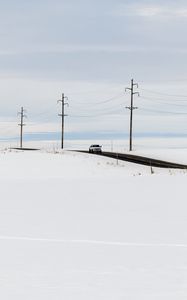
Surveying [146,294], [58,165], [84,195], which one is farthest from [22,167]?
[146,294]

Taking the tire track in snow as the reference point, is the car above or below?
above

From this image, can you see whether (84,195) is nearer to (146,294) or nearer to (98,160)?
(146,294)

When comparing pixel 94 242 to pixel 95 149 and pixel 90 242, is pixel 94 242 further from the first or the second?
pixel 95 149

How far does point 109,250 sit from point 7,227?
3.51 meters

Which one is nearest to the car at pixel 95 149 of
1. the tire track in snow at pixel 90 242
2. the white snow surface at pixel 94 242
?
the white snow surface at pixel 94 242

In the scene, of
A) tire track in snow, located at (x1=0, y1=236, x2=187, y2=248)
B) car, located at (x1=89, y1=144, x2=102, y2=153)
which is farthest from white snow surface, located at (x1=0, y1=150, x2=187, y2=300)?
car, located at (x1=89, y1=144, x2=102, y2=153)

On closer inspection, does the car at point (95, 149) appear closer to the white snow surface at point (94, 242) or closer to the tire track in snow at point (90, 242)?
the white snow surface at point (94, 242)

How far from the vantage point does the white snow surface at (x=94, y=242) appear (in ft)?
25.0

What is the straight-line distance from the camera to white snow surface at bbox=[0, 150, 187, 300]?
7609 mm

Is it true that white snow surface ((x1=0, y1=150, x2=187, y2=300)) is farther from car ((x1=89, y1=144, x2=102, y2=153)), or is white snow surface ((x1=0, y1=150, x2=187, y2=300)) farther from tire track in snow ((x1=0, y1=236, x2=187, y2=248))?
car ((x1=89, y1=144, x2=102, y2=153))

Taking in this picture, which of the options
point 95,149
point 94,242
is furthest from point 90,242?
point 95,149

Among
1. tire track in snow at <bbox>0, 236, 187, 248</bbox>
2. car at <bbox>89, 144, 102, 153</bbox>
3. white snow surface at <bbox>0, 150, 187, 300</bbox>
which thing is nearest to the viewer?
white snow surface at <bbox>0, 150, 187, 300</bbox>

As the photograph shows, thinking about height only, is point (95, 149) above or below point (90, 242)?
above

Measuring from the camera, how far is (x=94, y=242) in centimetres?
1134
